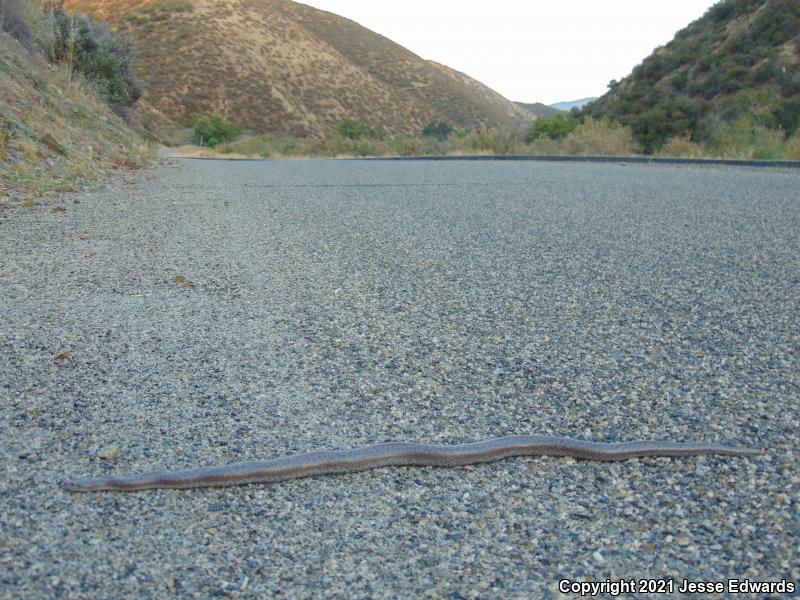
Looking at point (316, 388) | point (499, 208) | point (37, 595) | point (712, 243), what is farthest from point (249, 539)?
point (499, 208)

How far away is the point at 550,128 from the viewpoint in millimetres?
29547

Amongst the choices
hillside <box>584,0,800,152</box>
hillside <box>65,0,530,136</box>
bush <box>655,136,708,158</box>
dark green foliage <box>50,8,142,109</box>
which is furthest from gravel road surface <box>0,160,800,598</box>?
hillside <box>65,0,530,136</box>

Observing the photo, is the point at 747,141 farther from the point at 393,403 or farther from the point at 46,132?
the point at 393,403

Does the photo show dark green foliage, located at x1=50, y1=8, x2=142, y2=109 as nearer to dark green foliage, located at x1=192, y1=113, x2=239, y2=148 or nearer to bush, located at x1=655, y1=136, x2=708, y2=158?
bush, located at x1=655, y1=136, x2=708, y2=158

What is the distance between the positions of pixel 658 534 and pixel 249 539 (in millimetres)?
1211

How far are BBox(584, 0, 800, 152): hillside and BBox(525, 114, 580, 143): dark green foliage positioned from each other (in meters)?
2.27

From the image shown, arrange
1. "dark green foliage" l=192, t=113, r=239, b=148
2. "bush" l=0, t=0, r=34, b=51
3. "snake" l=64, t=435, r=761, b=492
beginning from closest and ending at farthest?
"snake" l=64, t=435, r=761, b=492 < "bush" l=0, t=0, r=34, b=51 < "dark green foliage" l=192, t=113, r=239, b=148

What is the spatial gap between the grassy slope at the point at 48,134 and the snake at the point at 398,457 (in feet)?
23.9

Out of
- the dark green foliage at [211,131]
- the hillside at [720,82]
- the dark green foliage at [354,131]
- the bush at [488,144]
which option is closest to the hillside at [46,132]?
the bush at [488,144]

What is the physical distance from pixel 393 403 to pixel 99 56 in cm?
2555

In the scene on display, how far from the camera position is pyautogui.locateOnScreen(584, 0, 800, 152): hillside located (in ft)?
80.4

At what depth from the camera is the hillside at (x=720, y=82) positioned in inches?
965

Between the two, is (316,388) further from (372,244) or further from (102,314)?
(372,244)

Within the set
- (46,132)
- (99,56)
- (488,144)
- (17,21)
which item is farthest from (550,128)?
(46,132)
